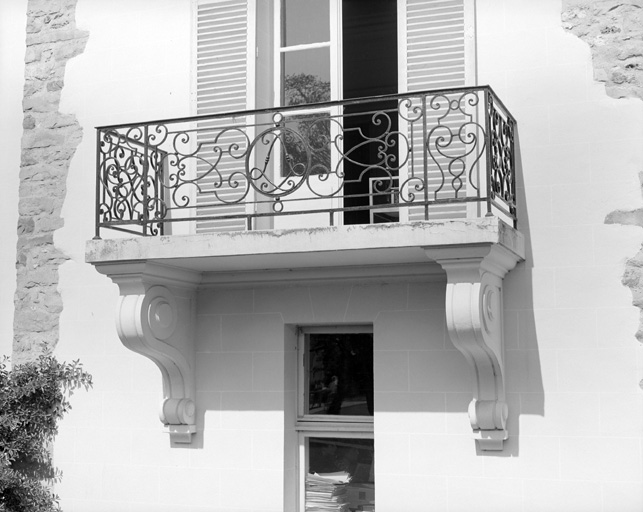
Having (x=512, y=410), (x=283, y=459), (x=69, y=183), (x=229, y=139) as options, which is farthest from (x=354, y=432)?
(x=69, y=183)

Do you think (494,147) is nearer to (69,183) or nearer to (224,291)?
(224,291)

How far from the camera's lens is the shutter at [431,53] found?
21.7 feet

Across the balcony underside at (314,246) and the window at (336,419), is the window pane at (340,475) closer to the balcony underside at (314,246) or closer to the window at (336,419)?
the window at (336,419)

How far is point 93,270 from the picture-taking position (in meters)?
7.50

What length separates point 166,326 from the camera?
683 cm

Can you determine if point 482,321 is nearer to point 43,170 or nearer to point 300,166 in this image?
point 300,166

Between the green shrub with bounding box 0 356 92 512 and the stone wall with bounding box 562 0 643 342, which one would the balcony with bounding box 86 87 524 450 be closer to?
the stone wall with bounding box 562 0 643 342

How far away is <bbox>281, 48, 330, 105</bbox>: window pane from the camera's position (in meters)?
7.11

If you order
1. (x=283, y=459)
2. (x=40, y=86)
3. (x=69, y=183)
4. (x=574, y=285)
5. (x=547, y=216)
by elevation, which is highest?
(x=40, y=86)

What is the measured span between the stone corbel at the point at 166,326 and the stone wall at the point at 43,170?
1.17 metres

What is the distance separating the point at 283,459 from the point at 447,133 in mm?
2564

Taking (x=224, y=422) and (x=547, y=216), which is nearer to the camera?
(x=547, y=216)

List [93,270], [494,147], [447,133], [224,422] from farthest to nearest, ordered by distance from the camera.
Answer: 1. [93,270]
2. [224,422]
3. [447,133]
4. [494,147]

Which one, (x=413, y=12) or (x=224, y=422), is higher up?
(x=413, y=12)
